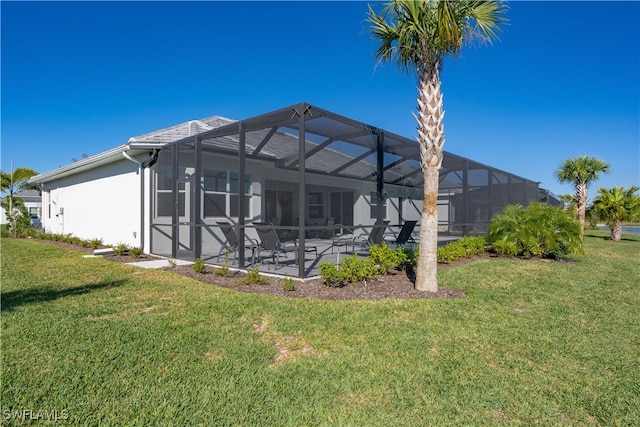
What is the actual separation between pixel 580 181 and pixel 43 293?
81.8 ft

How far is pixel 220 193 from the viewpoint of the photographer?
9797 mm

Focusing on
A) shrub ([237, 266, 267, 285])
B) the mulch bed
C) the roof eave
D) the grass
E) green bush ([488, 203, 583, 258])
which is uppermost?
the roof eave

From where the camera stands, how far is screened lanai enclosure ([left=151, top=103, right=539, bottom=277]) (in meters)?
7.09

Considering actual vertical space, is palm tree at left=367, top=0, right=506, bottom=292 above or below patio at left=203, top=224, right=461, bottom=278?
above

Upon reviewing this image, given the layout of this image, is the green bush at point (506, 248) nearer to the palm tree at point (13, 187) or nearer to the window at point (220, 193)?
the window at point (220, 193)

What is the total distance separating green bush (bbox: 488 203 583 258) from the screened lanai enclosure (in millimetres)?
2022

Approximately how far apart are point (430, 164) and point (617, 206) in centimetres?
1817

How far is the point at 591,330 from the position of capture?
394 cm

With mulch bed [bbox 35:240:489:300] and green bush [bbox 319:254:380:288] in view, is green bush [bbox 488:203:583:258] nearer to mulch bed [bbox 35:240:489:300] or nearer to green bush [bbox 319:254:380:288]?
mulch bed [bbox 35:240:489:300]

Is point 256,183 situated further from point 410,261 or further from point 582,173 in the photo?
point 582,173

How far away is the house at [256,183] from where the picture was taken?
24.4ft

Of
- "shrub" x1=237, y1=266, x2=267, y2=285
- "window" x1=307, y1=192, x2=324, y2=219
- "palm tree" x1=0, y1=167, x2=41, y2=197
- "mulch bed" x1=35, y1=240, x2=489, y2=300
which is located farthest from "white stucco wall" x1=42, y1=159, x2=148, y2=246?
"window" x1=307, y1=192, x2=324, y2=219

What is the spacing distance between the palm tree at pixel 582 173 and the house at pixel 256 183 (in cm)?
762

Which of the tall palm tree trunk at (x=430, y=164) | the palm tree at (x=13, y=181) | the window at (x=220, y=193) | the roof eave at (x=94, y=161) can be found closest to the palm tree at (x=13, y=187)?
the palm tree at (x=13, y=181)
